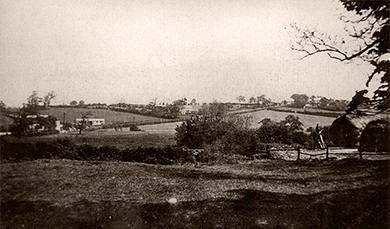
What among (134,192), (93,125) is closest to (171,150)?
(93,125)

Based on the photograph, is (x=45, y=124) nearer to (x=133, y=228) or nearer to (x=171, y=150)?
(x=171, y=150)

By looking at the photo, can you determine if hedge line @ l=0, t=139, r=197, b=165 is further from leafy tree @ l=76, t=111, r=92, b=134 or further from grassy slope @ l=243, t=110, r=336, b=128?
grassy slope @ l=243, t=110, r=336, b=128

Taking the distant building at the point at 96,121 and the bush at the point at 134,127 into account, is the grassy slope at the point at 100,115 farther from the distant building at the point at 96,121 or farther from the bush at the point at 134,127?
the bush at the point at 134,127

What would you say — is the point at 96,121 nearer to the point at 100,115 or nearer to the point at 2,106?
the point at 100,115

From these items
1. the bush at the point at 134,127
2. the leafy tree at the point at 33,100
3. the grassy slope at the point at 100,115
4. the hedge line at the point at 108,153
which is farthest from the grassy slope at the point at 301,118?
the leafy tree at the point at 33,100

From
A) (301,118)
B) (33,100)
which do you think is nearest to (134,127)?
(33,100)

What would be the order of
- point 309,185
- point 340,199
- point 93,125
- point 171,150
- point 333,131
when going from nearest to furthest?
1. point 340,199
2. point 309,185
3. point 171,150
4. point 93,125
5. point 333,131
